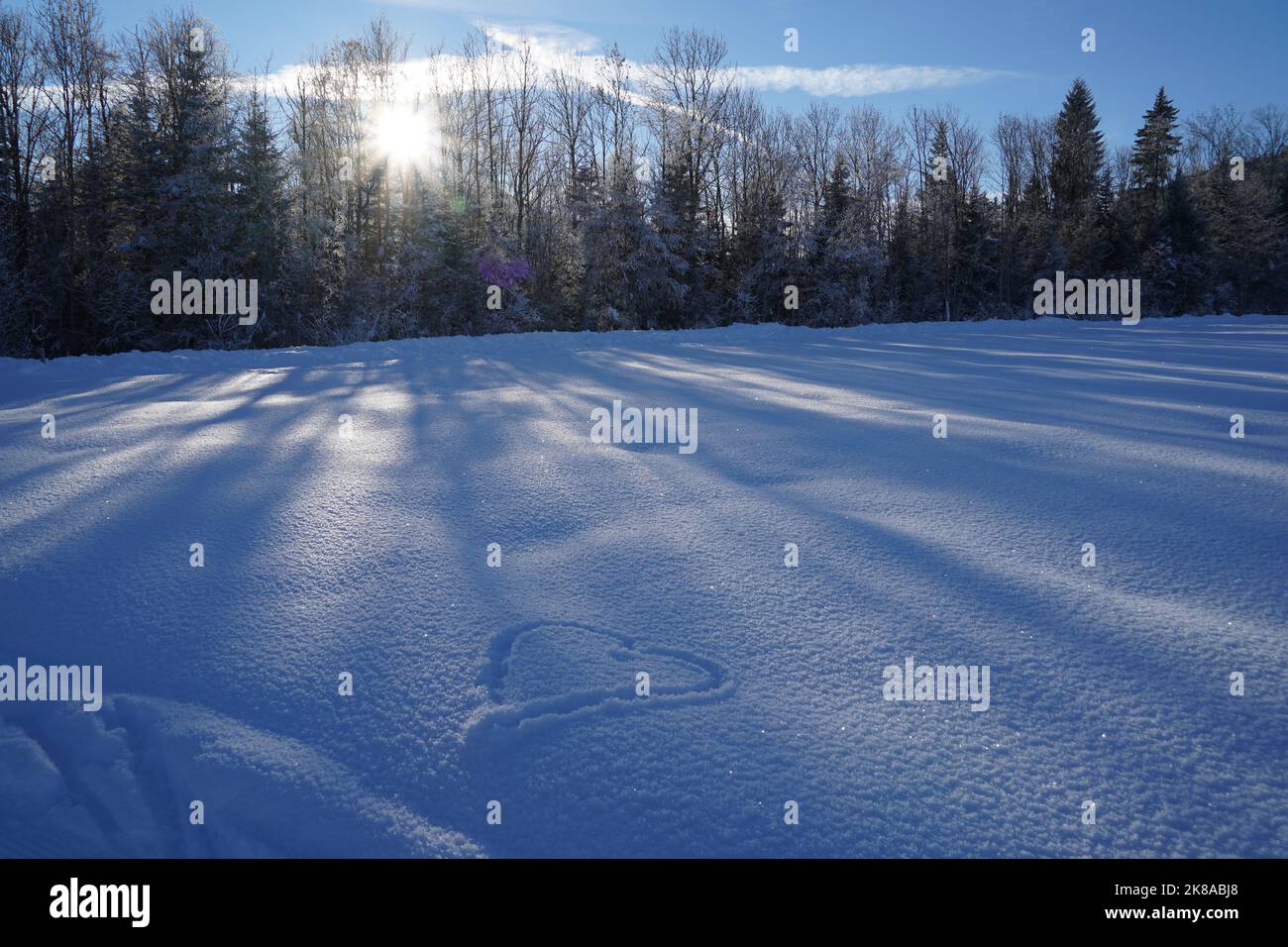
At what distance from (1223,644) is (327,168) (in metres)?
38.7

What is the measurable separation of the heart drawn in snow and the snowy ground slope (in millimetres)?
11

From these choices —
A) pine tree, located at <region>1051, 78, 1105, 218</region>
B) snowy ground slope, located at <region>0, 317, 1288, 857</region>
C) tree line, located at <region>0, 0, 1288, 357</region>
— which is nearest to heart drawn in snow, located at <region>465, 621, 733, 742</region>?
snowy ground slope, located at <region>0, 317, 1288, 857</region>

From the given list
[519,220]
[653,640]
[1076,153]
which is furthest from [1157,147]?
[653,640]

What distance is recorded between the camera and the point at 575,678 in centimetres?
195

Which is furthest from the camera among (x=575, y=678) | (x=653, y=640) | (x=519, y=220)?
(x=519, y=220)

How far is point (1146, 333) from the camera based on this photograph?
562 inches

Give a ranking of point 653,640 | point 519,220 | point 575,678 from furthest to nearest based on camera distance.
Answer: point 519,220 < point 653,640 < point 575,678

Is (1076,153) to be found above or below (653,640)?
above

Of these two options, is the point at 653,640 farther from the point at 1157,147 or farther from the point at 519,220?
the point at 1157,147

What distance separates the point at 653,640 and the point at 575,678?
307 millimetres

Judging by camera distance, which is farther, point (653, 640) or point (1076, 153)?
point (1076, 153)

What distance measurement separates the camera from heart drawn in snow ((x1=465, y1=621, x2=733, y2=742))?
1792 millimetres

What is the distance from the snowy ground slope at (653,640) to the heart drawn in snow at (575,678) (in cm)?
1
